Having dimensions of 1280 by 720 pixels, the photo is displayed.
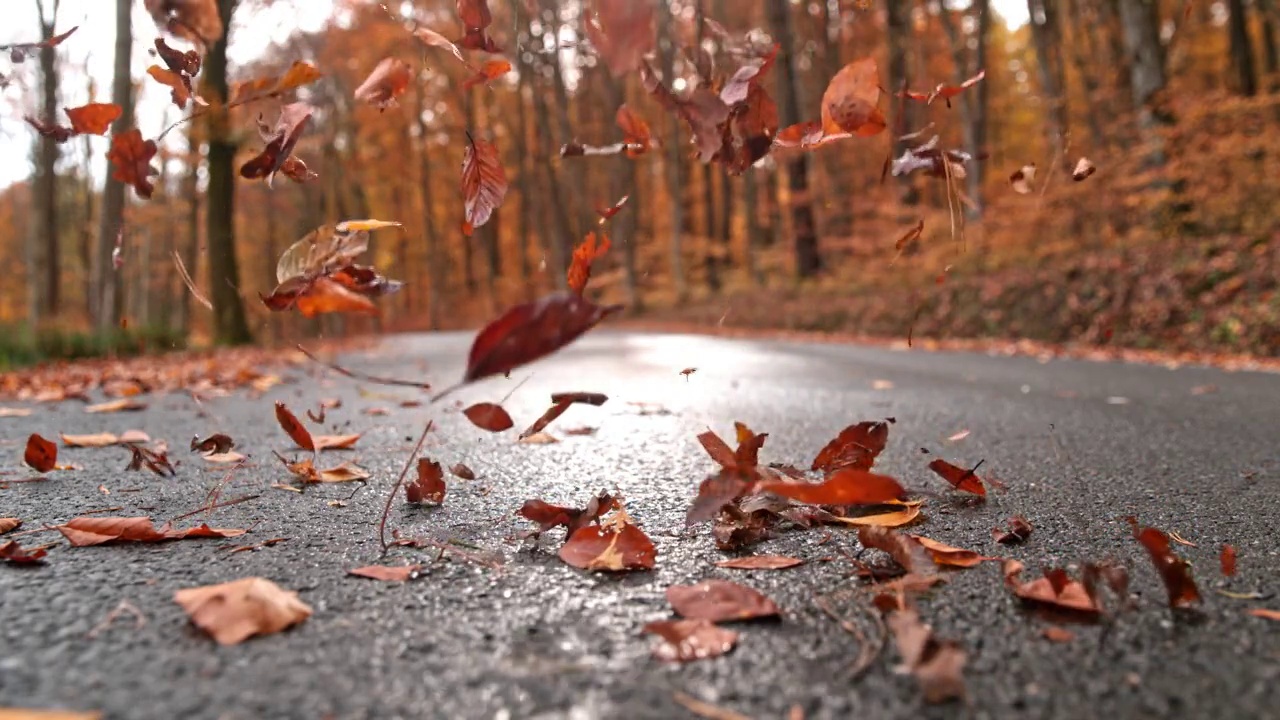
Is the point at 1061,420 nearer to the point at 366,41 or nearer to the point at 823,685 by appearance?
the point at 823,685

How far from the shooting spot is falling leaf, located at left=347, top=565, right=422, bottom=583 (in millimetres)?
1393

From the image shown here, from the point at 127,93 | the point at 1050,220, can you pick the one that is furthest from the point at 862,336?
the point at 127,93

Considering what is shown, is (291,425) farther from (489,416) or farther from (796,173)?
(796,173)

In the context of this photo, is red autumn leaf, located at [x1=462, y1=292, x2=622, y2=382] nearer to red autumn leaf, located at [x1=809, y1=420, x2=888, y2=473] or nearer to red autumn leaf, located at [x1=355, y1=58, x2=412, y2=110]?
red autumn leaf, located at [x1=355, y1=58, x2=412, y2=110]

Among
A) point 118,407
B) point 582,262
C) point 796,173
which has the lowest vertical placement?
point 118,407

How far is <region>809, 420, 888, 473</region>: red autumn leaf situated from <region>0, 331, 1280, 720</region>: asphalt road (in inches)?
7.7

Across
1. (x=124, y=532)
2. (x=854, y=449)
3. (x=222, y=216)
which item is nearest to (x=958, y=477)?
(x=854, y=449)

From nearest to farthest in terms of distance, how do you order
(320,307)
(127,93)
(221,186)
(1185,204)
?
(320,307) → (1185,204) → (127,93) → (221,186)

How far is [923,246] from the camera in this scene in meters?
15.5

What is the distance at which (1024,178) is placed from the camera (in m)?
1.90

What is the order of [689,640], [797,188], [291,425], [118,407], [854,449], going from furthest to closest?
Result: [797,188], [118,407], [854,449], [291,425], [689,640]

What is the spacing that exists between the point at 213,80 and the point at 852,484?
41.3ft

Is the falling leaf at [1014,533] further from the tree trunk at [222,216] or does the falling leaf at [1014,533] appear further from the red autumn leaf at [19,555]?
the tree trunk at [222,216]

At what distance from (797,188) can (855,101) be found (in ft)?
52.3
